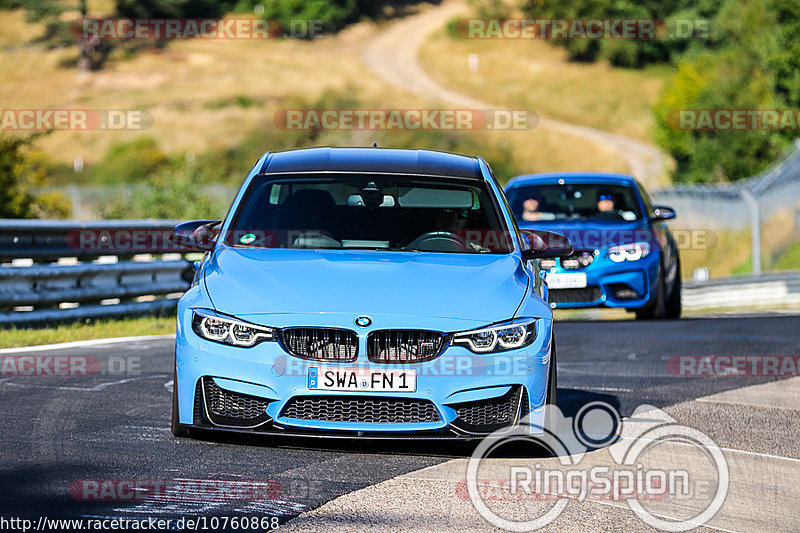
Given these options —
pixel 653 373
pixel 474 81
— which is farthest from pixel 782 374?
pixel 474 81

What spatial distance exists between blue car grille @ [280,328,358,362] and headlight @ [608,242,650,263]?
934 centimetres

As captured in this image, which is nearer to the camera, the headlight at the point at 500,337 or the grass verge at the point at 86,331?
the headlight at the point at 500,337

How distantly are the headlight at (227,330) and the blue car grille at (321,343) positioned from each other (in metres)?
0.10

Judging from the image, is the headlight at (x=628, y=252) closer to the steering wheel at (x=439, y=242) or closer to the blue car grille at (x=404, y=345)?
the steering wheel at (x=439, y=242)

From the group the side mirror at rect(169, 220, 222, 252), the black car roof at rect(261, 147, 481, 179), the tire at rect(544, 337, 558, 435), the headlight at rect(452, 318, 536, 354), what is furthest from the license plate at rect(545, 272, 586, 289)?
the headlight at rect(452, 318, 536, 354)

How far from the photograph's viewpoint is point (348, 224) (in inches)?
301

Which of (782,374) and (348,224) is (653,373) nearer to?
(782,374)

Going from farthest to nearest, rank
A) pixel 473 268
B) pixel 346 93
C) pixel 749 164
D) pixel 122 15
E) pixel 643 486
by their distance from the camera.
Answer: pixel 122 15, pixel 346 93, pixel 749 164, pixel 473 268, pixel 643 486

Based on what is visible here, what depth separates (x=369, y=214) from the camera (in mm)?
7730

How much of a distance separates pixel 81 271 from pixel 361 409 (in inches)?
325

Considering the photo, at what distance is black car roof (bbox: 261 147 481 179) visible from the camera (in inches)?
315

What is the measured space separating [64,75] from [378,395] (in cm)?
9594

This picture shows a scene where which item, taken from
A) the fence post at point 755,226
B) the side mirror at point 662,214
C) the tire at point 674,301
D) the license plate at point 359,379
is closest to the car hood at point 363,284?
the license plate at point 359,379

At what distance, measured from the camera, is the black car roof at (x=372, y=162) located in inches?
315
